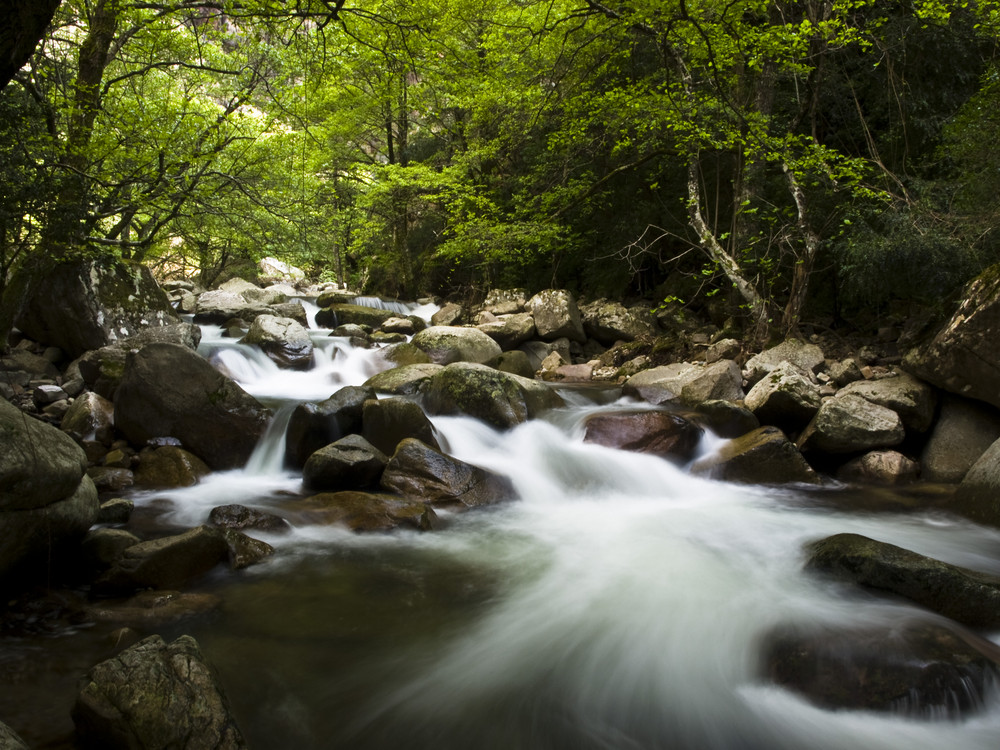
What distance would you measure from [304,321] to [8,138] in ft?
34.3

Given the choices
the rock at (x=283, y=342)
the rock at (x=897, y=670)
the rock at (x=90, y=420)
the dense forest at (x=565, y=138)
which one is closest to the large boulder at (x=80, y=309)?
the dense forest at (x=565, y=138)

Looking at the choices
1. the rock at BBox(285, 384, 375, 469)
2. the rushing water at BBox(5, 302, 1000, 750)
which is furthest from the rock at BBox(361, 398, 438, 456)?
the rushing water at BBox(5, 302, 1000, 750)

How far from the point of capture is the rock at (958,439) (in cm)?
666

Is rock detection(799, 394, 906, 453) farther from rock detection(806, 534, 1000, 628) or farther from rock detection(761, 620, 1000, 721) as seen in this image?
rock detection(761, 620, 1000, 721)

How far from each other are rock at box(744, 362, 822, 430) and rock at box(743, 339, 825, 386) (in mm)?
774

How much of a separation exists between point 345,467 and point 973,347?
6933 millimetres

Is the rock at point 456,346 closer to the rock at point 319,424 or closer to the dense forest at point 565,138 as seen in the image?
the dense forest at point 565,138

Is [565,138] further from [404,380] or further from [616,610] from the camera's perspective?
[616,610]

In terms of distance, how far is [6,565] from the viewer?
11.9ft

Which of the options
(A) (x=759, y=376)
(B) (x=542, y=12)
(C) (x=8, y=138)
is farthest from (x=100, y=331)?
Answer: (A) (x=759, y=376)

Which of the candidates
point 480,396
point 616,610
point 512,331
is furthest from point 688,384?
point 616,610

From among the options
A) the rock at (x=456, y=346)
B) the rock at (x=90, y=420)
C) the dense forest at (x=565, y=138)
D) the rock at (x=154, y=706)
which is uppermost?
the dense forest at (x=565, y=138)

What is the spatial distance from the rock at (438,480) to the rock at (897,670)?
135 inches

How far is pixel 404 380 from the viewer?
8.72 metres
